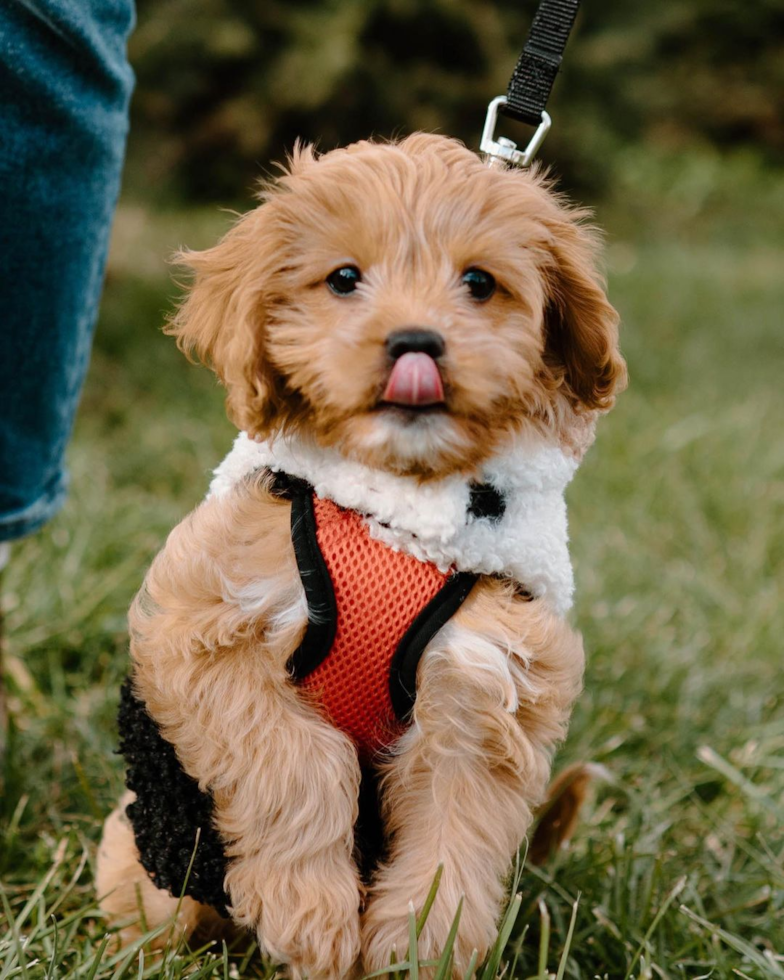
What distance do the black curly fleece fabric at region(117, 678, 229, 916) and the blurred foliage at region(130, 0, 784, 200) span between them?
335 inches

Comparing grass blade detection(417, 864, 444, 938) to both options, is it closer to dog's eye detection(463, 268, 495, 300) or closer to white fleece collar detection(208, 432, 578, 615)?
white fleece collar detection(208, 432, 578, 615)

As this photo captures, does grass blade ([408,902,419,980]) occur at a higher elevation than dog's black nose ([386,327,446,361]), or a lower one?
lower

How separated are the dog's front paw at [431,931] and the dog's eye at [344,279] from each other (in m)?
0.97

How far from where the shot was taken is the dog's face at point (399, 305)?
1567 mm

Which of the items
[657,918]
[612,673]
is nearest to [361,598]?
[657,918]

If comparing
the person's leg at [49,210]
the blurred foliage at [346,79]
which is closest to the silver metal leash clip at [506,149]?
the person's leg at [49,210]

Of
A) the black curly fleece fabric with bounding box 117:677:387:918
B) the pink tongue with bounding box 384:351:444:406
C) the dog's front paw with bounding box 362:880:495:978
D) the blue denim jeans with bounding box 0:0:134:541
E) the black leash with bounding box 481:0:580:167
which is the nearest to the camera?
the pink tongue with bounding box 384:351:444:406

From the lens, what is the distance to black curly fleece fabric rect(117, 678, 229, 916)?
183cm

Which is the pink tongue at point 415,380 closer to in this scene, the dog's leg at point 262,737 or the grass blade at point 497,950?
the dog's leg at point 262,737

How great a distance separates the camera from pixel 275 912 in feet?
5.66

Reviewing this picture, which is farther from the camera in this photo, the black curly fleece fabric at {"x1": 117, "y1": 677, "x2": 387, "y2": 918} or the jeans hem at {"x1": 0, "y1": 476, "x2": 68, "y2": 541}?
the jeans hem at {"x1": 0, "y1": 476, "x2": 68, "y2": 541}

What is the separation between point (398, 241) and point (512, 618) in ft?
2.08

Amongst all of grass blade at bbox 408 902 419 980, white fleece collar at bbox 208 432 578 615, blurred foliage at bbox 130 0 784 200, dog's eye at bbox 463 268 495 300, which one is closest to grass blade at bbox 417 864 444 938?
grass blade at bbox 408 902 419 980

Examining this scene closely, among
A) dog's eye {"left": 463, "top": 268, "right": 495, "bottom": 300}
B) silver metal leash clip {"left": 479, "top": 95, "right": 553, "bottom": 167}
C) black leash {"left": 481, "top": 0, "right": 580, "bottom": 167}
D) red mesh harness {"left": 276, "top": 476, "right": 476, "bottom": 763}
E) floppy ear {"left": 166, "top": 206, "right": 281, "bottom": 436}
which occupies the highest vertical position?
black leash {"left": 481, "top": 0, "right": 580, "bottom": 167}
